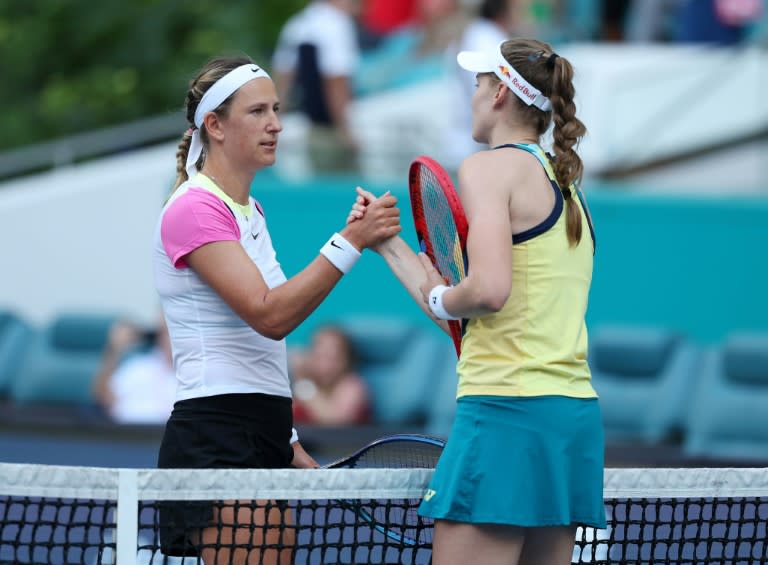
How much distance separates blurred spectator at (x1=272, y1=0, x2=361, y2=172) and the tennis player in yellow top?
250 inches

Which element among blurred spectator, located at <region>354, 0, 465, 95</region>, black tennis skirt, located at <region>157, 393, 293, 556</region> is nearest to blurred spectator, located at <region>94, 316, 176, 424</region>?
blurred spectator, located at <region>354, 0, 465, 95</region>

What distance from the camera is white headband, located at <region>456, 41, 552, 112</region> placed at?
9.71 feet

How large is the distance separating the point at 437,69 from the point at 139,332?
11.9 ft

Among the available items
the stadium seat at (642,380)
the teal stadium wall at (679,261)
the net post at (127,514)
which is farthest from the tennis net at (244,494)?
the teal stadium wall at (679,261)

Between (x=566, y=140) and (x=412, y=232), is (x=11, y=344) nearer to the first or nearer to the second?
(x=412, y=232)

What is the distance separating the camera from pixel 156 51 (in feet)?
48.5

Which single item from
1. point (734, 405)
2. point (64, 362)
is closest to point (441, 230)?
point (734, 405)

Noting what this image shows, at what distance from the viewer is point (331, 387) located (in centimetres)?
838

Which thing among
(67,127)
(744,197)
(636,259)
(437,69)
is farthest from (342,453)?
(67,127)

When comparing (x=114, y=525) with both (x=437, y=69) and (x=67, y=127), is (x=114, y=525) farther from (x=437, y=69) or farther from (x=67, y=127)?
(x=67, y=127)

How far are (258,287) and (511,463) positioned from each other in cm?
69

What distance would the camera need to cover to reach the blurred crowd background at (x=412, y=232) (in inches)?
309

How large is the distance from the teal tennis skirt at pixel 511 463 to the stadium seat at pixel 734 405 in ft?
14.8

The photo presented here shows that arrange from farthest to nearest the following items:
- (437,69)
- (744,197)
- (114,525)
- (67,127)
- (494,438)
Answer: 1. (67,127)
2. (437,69)
3. (744,197)
4. (114,525)
5. (494,438)
